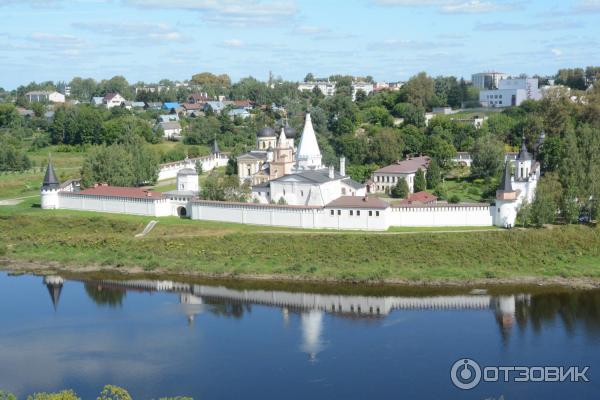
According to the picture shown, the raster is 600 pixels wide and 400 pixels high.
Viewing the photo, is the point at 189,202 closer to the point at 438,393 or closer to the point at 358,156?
the point at 358,156

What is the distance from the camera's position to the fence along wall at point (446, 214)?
31984 millimetres

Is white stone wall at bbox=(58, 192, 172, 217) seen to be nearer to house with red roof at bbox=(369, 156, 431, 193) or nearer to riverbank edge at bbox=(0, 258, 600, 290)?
riverbank edge at bbox=(0, 258, 600, 290)

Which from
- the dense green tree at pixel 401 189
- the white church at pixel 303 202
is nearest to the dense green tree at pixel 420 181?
the dense green tree at pixel 401 189

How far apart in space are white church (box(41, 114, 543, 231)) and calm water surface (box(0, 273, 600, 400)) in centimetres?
541

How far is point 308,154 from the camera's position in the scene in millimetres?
37312

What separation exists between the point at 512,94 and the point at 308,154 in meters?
36.7

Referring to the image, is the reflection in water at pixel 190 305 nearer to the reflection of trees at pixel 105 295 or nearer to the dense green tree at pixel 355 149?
the reflection of trees at pixel 105 295

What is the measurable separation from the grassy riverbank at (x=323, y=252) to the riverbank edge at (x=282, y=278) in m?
0.12

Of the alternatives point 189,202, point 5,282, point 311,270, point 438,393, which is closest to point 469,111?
point 189,202

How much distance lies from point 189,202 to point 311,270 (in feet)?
28.9

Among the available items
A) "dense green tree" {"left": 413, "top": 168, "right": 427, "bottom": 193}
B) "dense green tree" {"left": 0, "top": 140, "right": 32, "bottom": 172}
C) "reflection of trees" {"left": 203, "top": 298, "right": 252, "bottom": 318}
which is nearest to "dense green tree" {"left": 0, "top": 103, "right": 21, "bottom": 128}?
"dense green tree" {"left": 0, "top": 140, "right": 32, "bottom": 172}

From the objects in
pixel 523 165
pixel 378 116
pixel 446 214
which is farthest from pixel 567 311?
pixel 378 116

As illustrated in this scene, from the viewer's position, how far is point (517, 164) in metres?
35.3

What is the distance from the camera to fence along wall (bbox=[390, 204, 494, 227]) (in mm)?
31984
